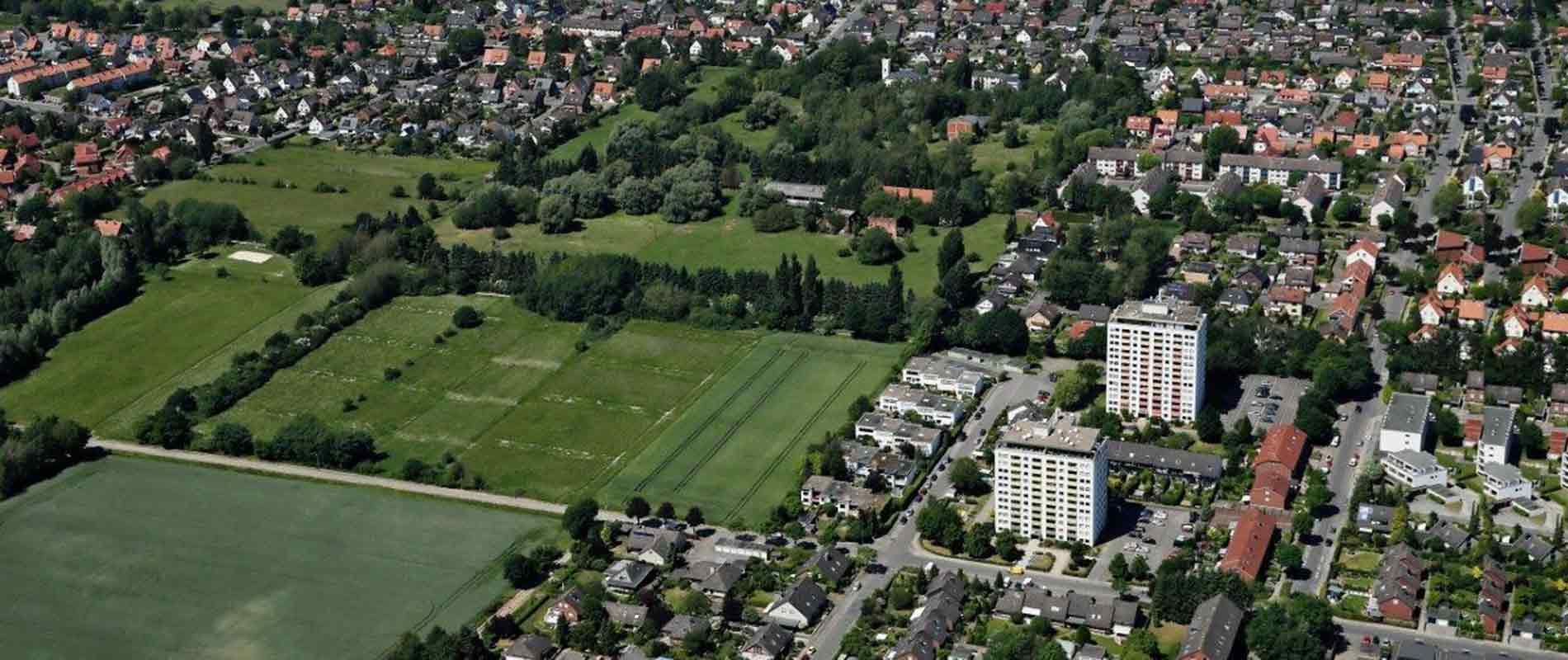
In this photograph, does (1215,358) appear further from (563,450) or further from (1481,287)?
(563,450)

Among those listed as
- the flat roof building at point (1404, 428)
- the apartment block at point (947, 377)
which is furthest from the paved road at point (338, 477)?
the flat roof building at point (1404, 428)

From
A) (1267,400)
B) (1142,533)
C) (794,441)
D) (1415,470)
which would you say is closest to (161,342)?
(794,441)

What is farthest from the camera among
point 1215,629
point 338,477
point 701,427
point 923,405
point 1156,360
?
point 701,427

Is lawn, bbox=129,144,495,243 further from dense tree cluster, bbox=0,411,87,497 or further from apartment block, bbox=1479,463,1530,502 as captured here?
apartment block, bbox=1479,463,1530,502

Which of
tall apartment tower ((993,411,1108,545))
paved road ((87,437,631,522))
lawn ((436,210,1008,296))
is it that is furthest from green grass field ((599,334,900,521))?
lawn ((436,210,1008,296))

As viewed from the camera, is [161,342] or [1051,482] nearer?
[1051,482]

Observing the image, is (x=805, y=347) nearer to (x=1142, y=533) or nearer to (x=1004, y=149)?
(x=1142, y=533)

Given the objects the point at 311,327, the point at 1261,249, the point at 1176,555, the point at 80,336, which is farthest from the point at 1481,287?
the point at 80,336
